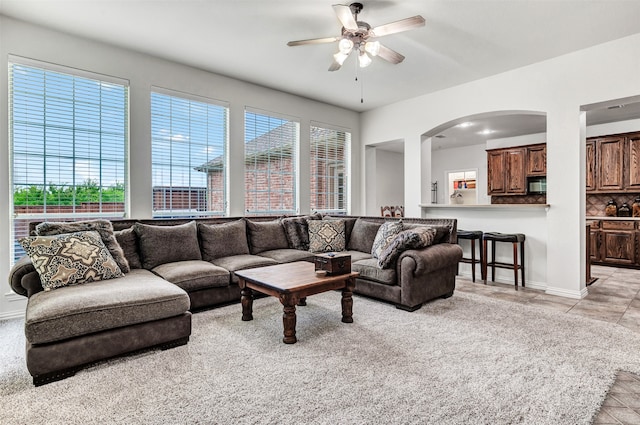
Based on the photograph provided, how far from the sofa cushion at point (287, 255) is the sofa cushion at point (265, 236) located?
100 millimetres

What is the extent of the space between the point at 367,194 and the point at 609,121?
4.72 meters

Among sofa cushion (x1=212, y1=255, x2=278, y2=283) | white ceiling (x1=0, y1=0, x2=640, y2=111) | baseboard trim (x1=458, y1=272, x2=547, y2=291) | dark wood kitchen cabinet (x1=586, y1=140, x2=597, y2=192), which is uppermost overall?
white ceiling (x1=0, y1=0, x2=640, y2=111)

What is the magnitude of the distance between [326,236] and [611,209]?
575 cm

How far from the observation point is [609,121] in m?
6.29

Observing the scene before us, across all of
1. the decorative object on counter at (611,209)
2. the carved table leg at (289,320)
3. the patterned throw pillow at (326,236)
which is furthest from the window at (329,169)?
the decorative object on counter at (611,209)

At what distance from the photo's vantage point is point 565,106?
400cm

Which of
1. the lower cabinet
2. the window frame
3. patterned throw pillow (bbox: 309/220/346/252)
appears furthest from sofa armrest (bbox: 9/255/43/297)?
the lower cabinet

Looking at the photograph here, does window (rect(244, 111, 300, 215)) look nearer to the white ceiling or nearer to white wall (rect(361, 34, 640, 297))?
the white ceiling

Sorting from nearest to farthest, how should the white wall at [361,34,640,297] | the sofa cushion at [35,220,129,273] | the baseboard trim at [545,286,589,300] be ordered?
the sofa cushion at [35,220,129,273] → the white wall at [361,34,640,297] → the baseboard trim at [545,286,589,300]

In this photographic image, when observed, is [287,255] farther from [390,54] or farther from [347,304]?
[390,54]

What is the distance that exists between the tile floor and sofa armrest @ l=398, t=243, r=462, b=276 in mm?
933

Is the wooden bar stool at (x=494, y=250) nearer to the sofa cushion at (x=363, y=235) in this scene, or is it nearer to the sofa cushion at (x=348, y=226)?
the sofa cushion at (x=363, y=235)

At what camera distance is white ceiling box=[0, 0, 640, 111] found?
300cm

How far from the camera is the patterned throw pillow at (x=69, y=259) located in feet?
8.21
